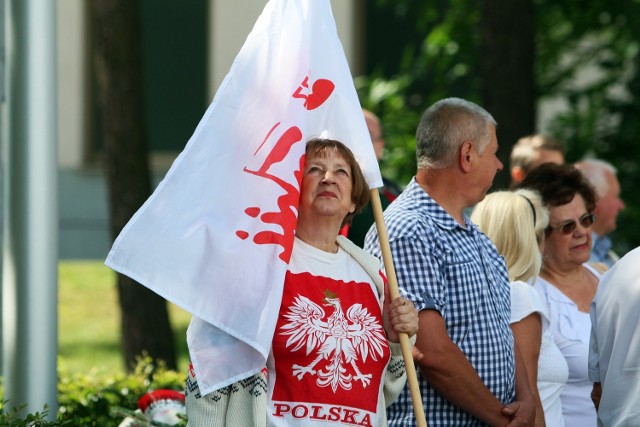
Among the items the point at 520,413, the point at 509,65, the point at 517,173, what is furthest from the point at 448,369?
the point at 509,65

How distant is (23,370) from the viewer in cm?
554

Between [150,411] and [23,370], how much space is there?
0.67 metres

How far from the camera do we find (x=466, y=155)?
4.98 metres

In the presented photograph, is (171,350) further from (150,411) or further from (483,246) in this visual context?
(483,246)

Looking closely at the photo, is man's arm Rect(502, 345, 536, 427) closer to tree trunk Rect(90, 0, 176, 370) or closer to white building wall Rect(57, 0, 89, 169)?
tree trunk Rect(90, 0, 176, 370)

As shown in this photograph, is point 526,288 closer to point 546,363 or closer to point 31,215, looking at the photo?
point 546,363

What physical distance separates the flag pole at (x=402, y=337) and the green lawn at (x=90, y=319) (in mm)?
8869

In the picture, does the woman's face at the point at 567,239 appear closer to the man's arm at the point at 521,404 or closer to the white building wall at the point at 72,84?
the man's arm at the point at 521,404

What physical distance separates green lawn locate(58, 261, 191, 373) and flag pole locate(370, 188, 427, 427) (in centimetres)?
887

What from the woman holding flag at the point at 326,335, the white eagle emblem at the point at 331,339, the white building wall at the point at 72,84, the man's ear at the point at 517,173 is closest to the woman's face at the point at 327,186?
the woman holding flag at the point at 326,335

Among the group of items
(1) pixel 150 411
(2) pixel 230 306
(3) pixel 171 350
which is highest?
(2) pixel 230 306

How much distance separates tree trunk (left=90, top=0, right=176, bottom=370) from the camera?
9367 mm

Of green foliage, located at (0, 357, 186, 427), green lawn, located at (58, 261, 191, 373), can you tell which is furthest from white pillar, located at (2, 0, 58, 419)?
green lawn, located at (58, 261, 191, 373)

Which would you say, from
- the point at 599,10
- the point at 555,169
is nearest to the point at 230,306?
the point at 555,169
